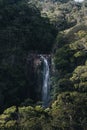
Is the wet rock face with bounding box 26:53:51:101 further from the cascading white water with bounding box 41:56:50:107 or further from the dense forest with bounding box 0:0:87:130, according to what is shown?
the cascading white water with bounding box 41:56:50:107

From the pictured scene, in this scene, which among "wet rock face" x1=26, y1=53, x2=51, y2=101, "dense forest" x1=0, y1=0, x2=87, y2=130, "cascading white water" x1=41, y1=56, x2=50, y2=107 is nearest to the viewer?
"dense forest" x1=0, y1=0, x2=87, y2=130

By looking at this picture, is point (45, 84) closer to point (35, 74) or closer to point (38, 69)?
Answer: point (35, 74)

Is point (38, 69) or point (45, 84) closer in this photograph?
point (45, 84)

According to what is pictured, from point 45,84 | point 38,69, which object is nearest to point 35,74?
point 38,69

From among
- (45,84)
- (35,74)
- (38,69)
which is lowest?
(45,84)

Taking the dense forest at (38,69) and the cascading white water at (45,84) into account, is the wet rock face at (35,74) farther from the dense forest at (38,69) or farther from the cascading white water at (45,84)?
the cascading white water at (45,84)

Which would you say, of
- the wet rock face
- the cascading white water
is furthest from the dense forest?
the cascading white water

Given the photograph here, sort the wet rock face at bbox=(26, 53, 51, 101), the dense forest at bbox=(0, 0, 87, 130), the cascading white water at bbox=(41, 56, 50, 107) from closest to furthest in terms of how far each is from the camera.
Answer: the dense forest at bbox=(0, 0, 87, 130), the cascading white water at bbox=(41, 56, 50, 107), the wet rock face at bbox=(26, 53, 51, 101)

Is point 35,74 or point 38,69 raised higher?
point 38,69

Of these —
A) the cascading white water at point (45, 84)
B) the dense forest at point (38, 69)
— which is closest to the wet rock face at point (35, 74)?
the dense forest at point (38, 69)
